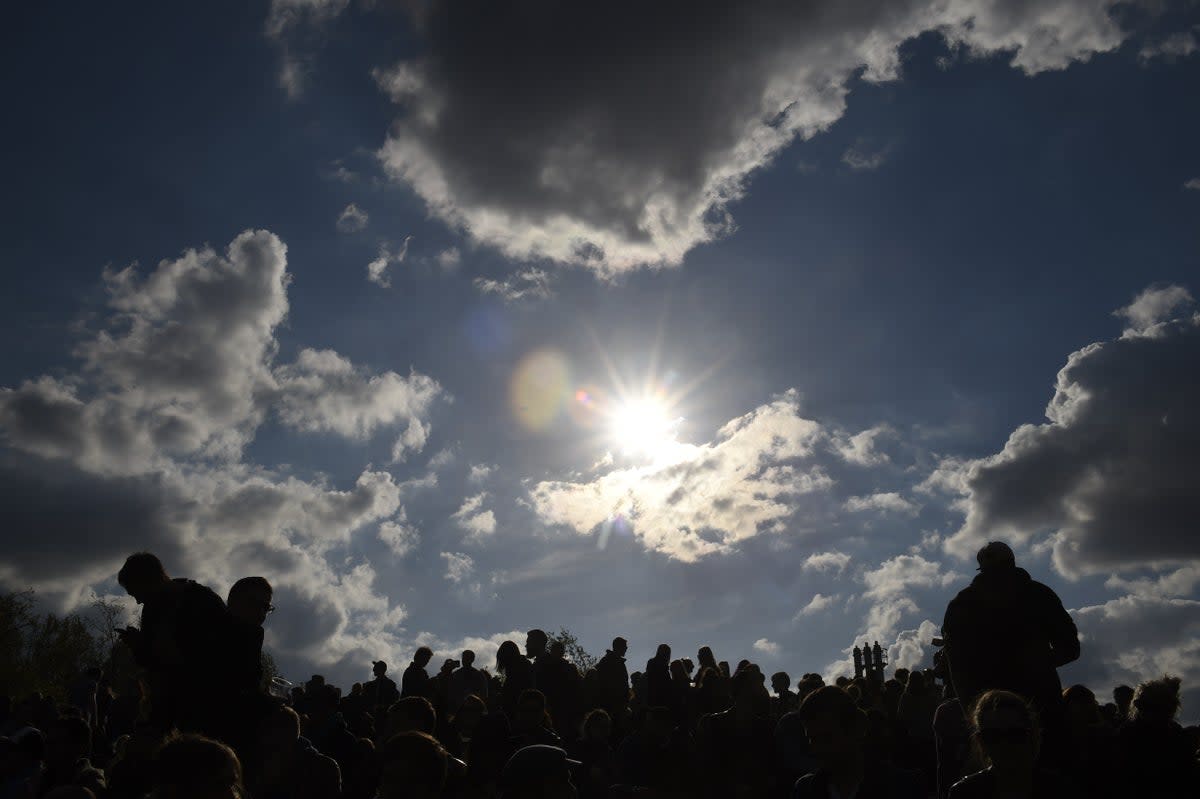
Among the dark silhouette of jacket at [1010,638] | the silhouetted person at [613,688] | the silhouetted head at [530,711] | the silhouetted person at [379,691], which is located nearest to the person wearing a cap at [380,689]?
the silhouetted person at [379,691]

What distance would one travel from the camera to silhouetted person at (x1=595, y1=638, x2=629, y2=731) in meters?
10.9

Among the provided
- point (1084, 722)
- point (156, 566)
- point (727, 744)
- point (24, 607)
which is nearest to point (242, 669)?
point (156, 566)

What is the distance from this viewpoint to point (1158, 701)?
19.6 feet

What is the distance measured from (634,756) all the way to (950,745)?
303 cm

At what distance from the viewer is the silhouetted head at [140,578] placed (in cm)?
582

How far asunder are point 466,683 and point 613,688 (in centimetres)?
232

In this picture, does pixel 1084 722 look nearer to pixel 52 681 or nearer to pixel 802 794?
pixel 802 794

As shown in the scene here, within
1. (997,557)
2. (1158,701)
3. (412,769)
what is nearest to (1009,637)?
(997,557)

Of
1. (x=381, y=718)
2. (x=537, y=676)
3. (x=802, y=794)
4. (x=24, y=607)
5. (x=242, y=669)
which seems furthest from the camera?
(x=24, y=607)

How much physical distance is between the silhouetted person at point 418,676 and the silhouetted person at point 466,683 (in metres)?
0.49

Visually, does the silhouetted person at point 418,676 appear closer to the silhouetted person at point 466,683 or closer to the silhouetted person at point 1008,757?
the silhouetted person at point 466,683

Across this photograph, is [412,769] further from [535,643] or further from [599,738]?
[535,643]

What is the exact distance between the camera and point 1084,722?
732 centimetres

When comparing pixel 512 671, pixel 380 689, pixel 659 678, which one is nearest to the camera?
pixel 512 671
